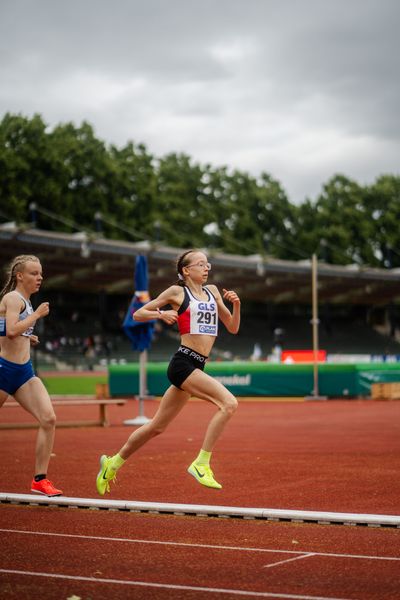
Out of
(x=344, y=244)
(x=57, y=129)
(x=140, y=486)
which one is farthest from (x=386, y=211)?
(x=140, y=486)

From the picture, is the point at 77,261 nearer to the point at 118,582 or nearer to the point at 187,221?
the point at 187,221

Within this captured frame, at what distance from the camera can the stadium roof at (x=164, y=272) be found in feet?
172

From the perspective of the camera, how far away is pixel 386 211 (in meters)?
86.9

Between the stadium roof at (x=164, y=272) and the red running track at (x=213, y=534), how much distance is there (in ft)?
121

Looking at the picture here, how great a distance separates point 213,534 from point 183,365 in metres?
1.84

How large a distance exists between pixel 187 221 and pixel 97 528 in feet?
227

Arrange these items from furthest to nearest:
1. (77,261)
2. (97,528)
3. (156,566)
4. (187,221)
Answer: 1. (187,221)
2. (77,261)
3. (97,528)
4. (156,566)

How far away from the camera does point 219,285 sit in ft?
227

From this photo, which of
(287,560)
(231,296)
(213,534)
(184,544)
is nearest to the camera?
(287,560)

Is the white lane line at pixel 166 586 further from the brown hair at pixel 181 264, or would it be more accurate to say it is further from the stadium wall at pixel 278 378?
the stadium wall at pixel 278 378

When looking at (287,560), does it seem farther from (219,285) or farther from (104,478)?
(219,285)

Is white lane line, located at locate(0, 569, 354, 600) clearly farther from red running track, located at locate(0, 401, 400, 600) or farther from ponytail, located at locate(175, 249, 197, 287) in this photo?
ponytail, located at locate(175, 249, 197, 287)

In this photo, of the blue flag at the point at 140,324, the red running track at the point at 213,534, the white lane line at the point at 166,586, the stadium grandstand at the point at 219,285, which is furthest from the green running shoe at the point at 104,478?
the stadium grandstand at the point at 219,285

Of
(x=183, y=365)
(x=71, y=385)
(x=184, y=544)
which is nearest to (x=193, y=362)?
(x=183, y=365)
